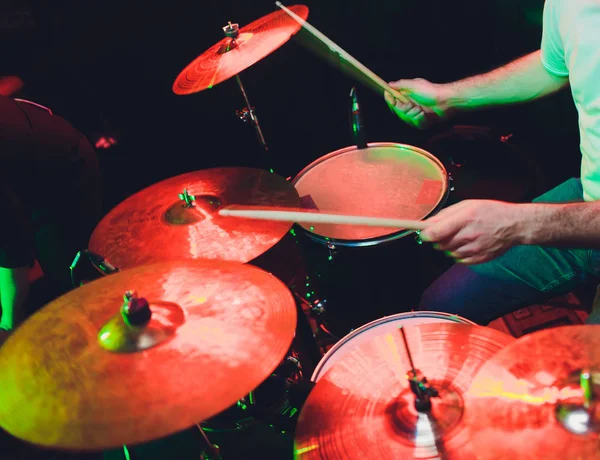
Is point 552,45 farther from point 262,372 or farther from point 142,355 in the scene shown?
point 142,355

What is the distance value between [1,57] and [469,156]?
2.79 metres

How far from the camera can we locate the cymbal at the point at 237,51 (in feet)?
5.74

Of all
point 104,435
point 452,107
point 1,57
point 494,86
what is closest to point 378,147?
point 452,107

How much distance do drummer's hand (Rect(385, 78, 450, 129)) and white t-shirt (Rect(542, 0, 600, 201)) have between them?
1.50 feet

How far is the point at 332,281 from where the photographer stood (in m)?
1.83

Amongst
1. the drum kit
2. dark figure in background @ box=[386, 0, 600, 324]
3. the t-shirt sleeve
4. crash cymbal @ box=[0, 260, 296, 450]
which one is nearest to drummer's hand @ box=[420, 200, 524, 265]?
dark figure in background @ box=[386, 0, 600, 324]

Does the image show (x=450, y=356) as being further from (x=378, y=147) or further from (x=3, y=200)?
(x=3, y=200)

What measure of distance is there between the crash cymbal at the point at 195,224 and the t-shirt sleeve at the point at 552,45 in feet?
3.31

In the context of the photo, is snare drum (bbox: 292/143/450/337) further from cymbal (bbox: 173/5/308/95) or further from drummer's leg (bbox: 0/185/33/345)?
drummer's leg (bbox: 0/185/33/345)

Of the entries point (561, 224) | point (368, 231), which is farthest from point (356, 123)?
point (561, 224)

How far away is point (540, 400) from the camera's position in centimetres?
82

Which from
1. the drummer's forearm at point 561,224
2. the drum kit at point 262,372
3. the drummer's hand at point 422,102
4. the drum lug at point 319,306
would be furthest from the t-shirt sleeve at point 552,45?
the drum lug at point 319,306

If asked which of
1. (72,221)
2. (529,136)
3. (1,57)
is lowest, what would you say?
(529,136)

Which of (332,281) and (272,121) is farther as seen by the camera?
(272,121)
